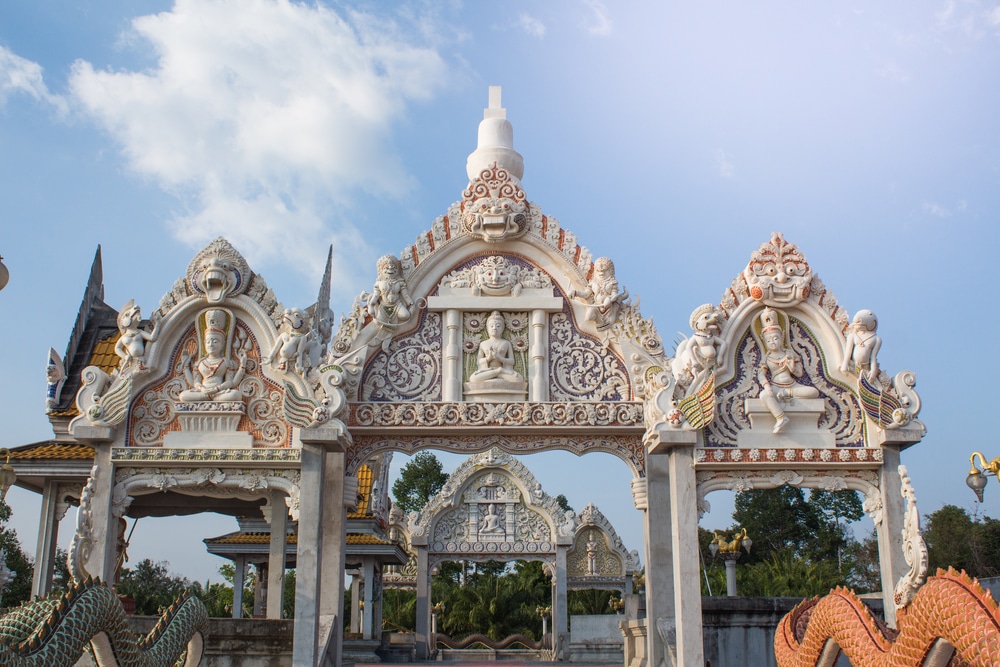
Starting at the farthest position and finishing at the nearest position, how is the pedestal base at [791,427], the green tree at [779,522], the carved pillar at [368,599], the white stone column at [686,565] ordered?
the green tree at [779,522] → the carved pillar at [368,599] → the pedestal base at [791,427] → the white stone column at [686,565]

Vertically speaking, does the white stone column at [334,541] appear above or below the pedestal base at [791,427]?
below

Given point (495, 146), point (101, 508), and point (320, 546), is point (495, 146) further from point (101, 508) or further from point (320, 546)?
point (101, 508)

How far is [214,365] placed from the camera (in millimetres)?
12516

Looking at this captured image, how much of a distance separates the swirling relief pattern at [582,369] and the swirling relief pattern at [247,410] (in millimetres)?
3459

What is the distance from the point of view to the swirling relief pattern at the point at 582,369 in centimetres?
1277

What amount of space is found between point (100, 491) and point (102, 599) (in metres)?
3.47

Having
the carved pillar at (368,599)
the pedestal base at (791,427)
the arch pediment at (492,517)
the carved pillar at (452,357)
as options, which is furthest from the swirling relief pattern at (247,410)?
the arch pediment at (492,517)

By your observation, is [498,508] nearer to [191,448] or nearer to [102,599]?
[191,448]

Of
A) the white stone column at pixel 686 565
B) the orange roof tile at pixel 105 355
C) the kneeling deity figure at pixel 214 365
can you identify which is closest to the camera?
the white stone column at pixel 686 565

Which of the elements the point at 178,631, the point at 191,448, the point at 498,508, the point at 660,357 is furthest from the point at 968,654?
the point at 498,508

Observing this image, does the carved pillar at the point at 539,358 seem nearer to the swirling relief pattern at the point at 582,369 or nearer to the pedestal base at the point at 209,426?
the swirling relief pattern at the point at 582,369

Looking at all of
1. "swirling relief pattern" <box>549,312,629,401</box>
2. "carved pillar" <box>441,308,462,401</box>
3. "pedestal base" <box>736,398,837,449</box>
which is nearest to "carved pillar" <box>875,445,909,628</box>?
"pedestal base" <box>736,398,837,449</box>

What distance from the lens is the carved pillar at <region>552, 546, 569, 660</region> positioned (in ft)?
80.7

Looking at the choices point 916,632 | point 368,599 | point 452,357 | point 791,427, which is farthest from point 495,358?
point 368,599
